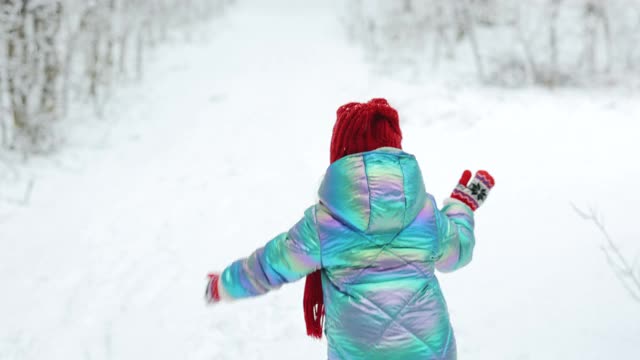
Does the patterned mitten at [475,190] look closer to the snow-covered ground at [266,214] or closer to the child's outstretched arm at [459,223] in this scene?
the child's outstretched arm at [459,223]

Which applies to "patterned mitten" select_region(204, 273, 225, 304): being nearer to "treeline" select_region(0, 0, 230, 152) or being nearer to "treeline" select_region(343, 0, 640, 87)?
"treeline" select_region(0, 0, 230, 152)

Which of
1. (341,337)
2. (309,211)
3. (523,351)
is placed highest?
(309,211)

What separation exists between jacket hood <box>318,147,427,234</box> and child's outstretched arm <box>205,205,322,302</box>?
4.1 inches

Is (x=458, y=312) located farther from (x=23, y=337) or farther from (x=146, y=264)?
(x=23, y=337)

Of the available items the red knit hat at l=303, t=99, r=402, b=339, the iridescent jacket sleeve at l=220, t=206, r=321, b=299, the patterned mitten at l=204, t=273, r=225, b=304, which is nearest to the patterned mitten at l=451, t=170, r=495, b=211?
the red knit hat at l=303, t=99, r=402, b=339

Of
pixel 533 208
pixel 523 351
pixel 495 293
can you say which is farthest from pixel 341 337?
pixel 533 208

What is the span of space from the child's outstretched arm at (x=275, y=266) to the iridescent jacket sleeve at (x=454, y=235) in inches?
14.4

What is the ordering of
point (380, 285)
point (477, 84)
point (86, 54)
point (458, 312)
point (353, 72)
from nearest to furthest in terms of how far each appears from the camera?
point (380, 285) < point (458, 312) < point (86, 54) < point (477, 84) < point (353, 72)

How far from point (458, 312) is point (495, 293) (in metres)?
0.34

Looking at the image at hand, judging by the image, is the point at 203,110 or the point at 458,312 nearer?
the point at 458,312

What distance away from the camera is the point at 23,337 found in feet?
11.2

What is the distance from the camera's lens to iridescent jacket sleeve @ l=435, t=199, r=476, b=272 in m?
1.79

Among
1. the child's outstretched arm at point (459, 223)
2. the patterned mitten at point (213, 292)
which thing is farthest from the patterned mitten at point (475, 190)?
the patterned mitten at point (213, 292)

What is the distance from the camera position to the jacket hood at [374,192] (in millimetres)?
1632
